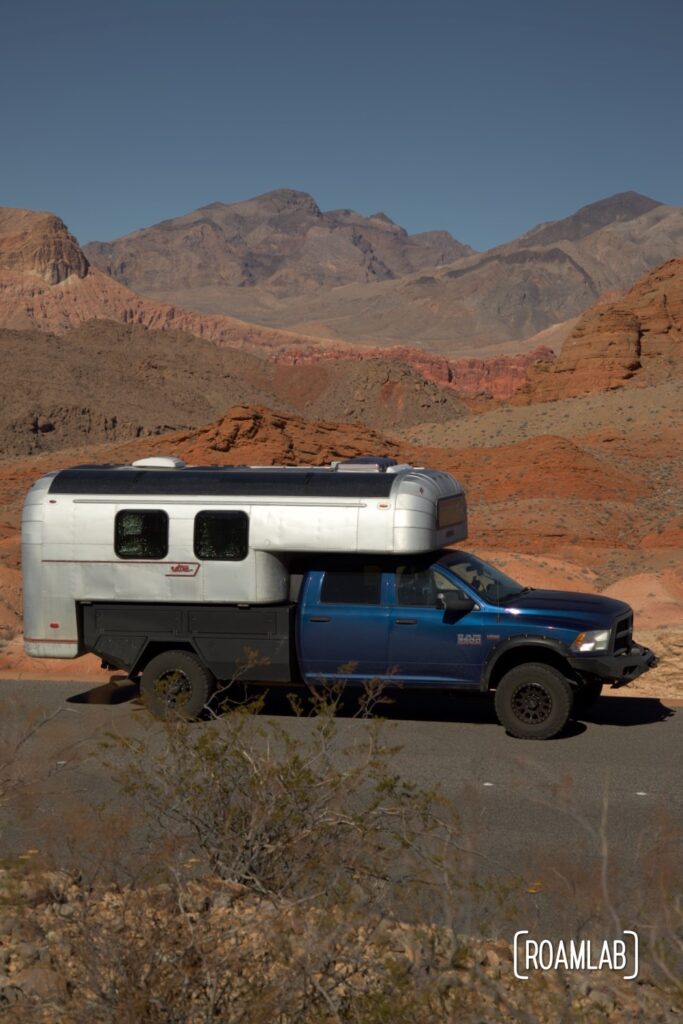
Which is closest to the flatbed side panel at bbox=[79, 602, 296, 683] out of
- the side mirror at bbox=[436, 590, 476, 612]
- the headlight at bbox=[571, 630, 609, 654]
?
the side mirror at bbox=[436, 590, 476, 612]

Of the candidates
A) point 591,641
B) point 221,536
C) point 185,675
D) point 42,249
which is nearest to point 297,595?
point 221,536

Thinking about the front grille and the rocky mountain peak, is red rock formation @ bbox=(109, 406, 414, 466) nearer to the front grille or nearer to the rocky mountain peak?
the front grille

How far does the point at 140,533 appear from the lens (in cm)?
1174

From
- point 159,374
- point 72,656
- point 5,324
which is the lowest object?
point 72,656

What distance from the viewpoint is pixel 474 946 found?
18.3ft

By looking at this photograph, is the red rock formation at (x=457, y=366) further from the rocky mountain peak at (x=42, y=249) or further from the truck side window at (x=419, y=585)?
the truck side window at (x=419, y=585)

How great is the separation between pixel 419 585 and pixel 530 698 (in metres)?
1.54

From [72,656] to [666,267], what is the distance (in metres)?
64.4

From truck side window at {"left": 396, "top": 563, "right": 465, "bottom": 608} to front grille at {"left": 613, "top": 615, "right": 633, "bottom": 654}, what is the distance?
5.33ft

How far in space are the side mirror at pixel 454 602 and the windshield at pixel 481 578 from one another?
0.20 meters

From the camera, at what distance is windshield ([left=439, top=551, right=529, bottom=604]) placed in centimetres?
1146

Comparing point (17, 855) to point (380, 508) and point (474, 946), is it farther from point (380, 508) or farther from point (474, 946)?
point (380, 508)

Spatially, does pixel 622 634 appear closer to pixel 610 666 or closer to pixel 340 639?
pixel 610 666

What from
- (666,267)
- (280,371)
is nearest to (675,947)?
(666,267)
